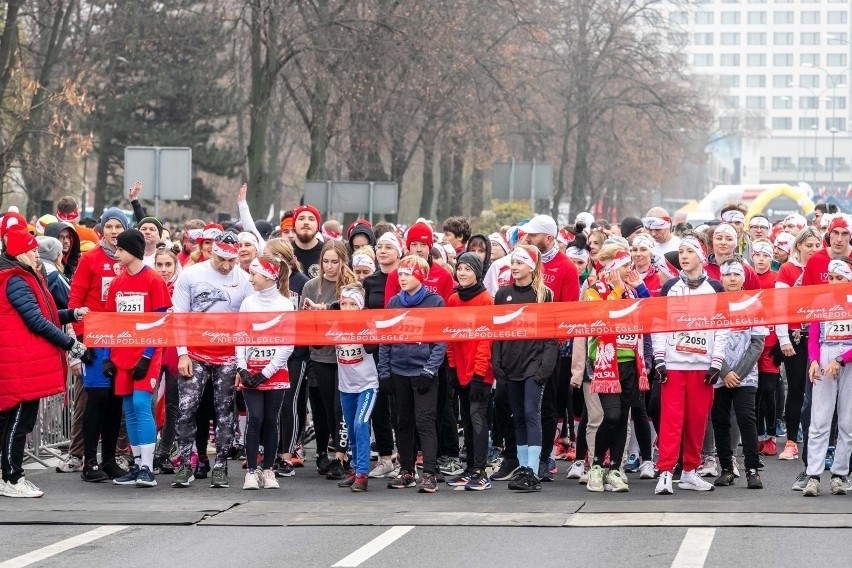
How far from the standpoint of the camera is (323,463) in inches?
510

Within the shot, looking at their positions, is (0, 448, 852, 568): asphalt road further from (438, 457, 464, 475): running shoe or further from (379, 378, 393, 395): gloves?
(379, 378, 393, 395): gloves

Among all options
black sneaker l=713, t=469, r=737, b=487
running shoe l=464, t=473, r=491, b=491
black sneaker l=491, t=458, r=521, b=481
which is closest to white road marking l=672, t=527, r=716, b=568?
black sneaker l=713, t=469, r=737, b=487

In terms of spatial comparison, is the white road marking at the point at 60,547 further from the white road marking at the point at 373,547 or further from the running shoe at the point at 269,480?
the running shoe at the point at 269,480

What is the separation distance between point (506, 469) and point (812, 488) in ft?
8.05

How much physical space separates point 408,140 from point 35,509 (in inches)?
1258

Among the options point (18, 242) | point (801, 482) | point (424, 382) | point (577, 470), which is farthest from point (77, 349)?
point (801, 482)

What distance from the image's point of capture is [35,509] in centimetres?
1099

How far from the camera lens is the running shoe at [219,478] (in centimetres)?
1206

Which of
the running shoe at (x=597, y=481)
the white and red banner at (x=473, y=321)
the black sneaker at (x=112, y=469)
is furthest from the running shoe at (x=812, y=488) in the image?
the black sneaker at (x=112, y=469)

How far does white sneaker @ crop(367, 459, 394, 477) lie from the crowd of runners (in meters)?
0.01

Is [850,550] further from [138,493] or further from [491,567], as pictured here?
[138,493]

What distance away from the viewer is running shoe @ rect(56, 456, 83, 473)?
13062 mm

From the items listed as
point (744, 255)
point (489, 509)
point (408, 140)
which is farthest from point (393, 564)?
point (408, 140)

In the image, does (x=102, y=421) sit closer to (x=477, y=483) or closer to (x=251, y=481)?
(x=251, y=481)
